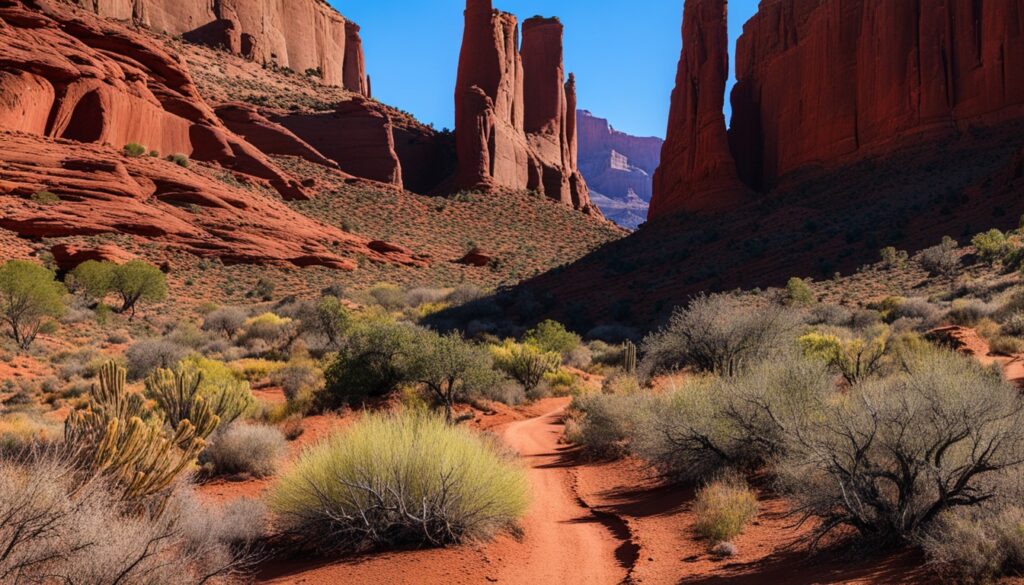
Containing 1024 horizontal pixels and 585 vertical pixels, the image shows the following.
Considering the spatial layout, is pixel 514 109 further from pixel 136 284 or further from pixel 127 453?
pixel 127 453

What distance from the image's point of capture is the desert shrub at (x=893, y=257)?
32188 millimetres

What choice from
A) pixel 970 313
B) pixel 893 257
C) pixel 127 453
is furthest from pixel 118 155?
pixel 970 313

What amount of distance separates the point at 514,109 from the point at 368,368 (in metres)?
66.6

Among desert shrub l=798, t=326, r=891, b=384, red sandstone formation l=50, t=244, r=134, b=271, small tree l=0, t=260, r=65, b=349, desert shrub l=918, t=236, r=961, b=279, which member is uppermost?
red sandstone formation l=50, t=244, r=134, b=271

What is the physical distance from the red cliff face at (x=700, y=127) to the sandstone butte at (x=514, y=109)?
17.6m

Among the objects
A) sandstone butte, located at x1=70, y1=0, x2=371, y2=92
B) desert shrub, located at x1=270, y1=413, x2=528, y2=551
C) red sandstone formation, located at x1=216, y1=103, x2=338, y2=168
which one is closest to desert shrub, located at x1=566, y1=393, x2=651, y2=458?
desert shrub, located at x1=270, y1=413, x2=528, y2=551

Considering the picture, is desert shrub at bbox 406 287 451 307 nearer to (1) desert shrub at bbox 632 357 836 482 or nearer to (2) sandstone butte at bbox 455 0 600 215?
(1) desert shrub at bbox 632 357 836 482

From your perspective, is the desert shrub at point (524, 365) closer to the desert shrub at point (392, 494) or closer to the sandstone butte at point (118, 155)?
the desert shrub at point (392, 494)

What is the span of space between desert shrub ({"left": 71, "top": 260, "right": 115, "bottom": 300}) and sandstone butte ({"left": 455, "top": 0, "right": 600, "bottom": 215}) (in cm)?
4003

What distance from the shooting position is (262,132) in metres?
59.9

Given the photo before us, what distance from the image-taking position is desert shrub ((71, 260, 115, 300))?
30688 mm

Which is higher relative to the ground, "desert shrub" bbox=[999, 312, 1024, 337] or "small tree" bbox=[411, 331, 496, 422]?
"desert shrub" bbox=[999, 312, 1024, 337]

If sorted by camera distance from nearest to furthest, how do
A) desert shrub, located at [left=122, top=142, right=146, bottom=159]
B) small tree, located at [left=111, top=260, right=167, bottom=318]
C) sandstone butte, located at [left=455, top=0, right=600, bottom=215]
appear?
small tree, located at [left=111, top=260, right=167, bottom=318] < desert shrub, located at [left=122, top=142, right=146, bottom=159] < sandstone butte, located at [left=455, top=0, right=600, bottom=215]

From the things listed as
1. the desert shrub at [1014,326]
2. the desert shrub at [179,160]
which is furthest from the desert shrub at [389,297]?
the desert shrub at [1014,326]
